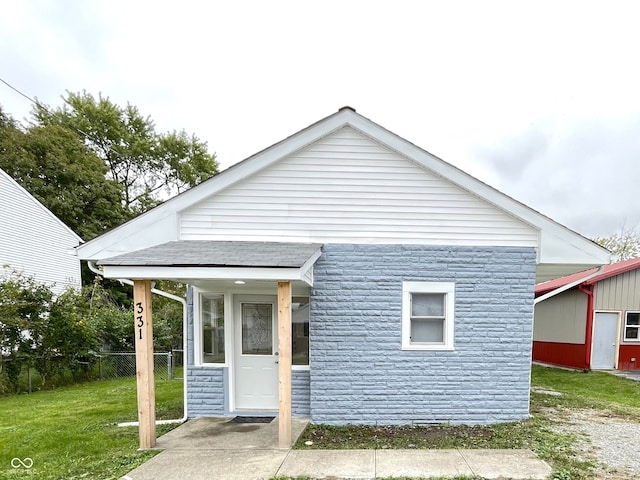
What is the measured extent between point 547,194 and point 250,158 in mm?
41739

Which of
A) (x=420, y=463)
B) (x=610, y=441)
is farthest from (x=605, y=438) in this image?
(x=420, y=463)

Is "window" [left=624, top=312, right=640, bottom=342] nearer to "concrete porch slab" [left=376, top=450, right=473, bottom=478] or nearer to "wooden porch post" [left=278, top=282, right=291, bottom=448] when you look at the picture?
"concrete porch slab" [left=376, top=450, right=473, bottom=478]

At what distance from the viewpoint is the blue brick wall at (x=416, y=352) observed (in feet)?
19.8

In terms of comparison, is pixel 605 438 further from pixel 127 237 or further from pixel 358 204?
pixel 127 237

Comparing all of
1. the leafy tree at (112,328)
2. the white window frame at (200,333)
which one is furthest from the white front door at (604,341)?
the leafy tree at (112,328)

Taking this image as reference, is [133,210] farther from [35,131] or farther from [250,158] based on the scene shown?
[250,158]

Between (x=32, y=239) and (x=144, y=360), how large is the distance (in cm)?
1509

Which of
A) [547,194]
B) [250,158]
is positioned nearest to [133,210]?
[250,158]

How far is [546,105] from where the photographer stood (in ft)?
46.8

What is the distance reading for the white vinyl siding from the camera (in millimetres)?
6145

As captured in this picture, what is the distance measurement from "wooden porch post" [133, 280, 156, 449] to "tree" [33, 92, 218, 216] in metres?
23.7

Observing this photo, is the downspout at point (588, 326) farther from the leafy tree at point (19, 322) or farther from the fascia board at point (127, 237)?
the leafy tree at point (19, 322)

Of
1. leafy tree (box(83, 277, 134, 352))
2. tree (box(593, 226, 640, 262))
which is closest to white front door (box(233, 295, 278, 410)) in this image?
A: leafy tree (box(83, 277, 134, 352))

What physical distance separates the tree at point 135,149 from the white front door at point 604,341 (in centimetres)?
2577
